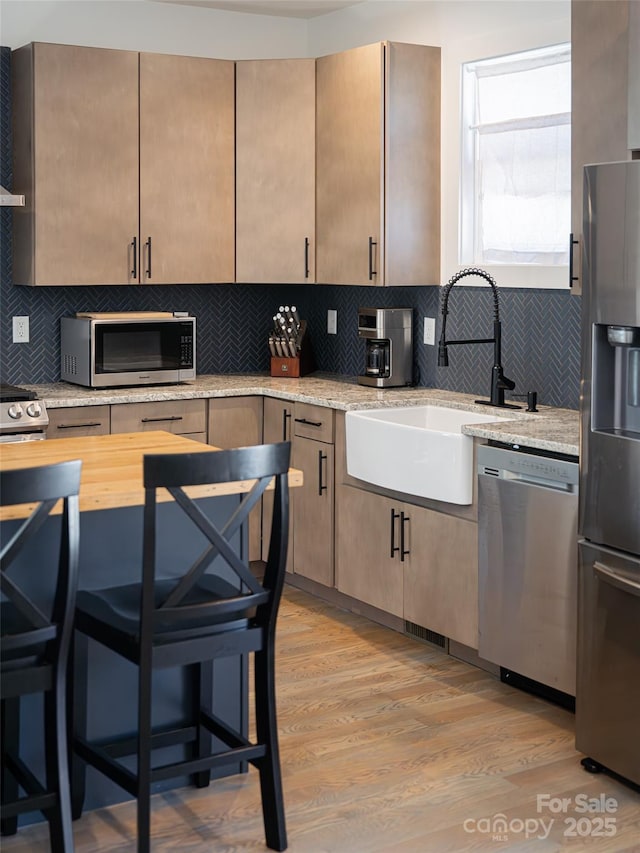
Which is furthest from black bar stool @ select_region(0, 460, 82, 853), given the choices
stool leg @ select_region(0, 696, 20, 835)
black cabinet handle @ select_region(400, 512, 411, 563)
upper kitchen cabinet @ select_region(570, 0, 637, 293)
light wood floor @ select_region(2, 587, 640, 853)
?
upper kitchen cabinet @ select_region(570, 0, 637, 293)

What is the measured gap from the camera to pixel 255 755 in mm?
2639

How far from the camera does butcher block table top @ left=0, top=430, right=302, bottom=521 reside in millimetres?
2594

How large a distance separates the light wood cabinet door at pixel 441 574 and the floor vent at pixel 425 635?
12 cm

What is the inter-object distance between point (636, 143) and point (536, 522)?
47.0 inches

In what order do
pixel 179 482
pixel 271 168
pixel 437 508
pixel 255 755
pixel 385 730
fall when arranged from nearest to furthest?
1. pixel 179 482
2. pixel 255 755
3. pixel 385 730
4. pixel 437 508
5. pixel 271 168

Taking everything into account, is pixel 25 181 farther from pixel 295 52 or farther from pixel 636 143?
pixel 636 143

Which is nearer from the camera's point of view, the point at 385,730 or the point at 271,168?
the point at 385,730

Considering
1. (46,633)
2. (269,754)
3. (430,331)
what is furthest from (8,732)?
(430,331)

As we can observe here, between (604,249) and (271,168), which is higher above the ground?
(271,168)

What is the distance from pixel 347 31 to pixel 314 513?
2.36 m

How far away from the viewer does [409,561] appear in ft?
13.8

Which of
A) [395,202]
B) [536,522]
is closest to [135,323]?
[395,202]

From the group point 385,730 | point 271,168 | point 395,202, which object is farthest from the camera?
point 271,168

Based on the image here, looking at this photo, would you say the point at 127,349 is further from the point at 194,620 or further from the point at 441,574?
the point at 194,620
